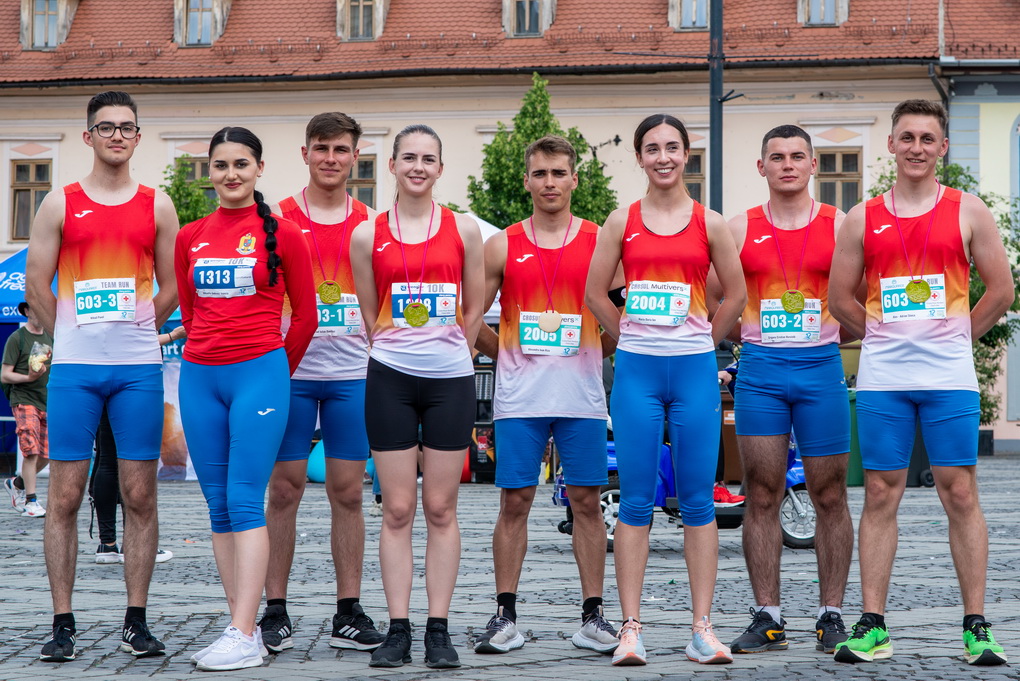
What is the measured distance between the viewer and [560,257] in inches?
262

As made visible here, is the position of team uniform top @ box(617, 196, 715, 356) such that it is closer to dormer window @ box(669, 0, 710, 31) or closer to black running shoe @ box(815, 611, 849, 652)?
black running shoe @ box(815, 611, 849, 652)

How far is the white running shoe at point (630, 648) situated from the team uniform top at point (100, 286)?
2.34 meters

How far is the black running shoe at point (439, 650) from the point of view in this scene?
5.76m

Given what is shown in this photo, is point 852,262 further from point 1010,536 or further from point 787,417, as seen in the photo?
point 1010,536

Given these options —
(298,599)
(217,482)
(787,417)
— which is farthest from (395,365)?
(298,599)

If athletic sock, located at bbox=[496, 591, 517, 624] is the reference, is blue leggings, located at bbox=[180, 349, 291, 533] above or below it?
above

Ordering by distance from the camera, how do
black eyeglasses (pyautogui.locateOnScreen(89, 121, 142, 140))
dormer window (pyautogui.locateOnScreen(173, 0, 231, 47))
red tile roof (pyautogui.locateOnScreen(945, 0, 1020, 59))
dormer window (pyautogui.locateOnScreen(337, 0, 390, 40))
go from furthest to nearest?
1. dormer window (pyautogui.locateOnScreen(173, 0, 231, 47))
2. dormer window (pyautogui.locateOnScreen(337, 0, 390, 40))
3. red tile roof (pyautogui.locateOnScreen(945, 0, 1020, 59))
4. black eyeglasses (pyautogui.locateOnScreen(89, 121, 142, 140))

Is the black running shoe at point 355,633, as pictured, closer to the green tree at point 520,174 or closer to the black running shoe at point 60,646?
the black running shoe at point 60,646

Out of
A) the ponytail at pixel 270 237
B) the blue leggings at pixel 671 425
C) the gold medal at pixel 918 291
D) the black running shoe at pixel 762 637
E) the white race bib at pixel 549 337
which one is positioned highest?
the ponytail at pixel 270 237

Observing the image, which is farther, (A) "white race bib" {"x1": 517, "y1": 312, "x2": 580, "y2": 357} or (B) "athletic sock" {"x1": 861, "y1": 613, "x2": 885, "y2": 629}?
(A) "white race bib" {"x1": 517, "y1": 312, "x2": 580, "y2": 357}

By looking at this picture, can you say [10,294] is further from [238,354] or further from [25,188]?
[25,188]

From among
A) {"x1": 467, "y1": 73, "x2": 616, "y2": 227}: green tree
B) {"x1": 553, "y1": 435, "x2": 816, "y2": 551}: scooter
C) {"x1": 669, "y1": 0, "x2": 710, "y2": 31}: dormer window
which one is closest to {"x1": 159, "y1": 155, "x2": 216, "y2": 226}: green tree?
{"x1": 467, "y1": 73, "x2": 616, "y2": 227}: green tree

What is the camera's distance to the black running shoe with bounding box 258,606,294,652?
6.15 meters

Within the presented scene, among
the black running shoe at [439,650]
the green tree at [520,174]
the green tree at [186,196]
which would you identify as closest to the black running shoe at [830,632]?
the black running shoe at [439,650]
